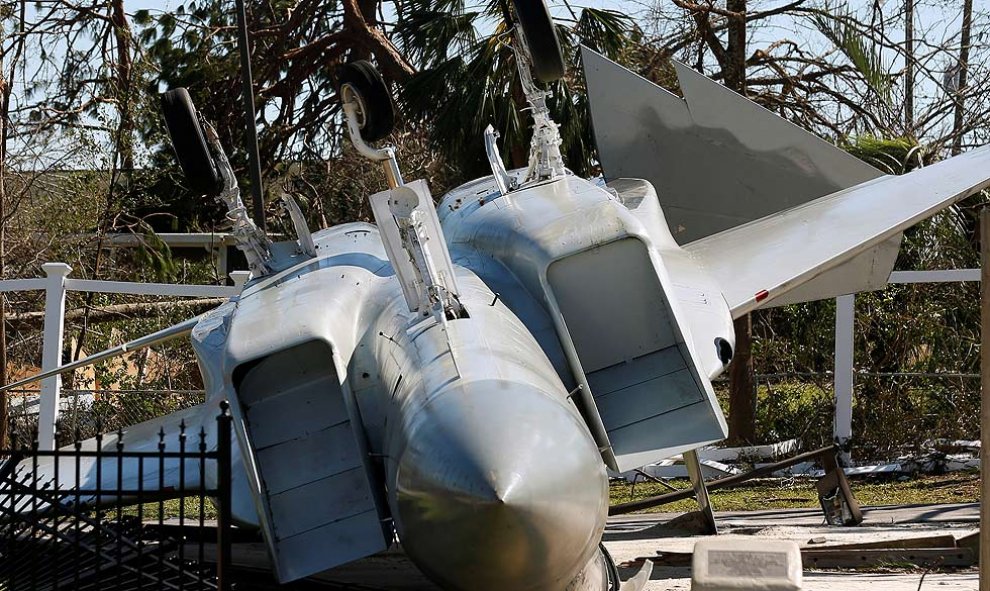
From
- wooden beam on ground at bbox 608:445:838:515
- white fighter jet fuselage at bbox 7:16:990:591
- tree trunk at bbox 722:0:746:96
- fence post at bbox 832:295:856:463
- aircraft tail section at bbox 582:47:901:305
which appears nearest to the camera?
white fighter jet fuselage at bbox 7:16:990:591

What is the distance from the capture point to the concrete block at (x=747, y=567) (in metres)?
5.94

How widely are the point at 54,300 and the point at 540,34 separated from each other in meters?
7.11

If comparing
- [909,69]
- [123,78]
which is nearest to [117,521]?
[123,78]

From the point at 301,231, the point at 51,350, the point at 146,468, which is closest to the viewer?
the point at 146,468

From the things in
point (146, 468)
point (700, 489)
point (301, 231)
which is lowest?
point (700, 489)

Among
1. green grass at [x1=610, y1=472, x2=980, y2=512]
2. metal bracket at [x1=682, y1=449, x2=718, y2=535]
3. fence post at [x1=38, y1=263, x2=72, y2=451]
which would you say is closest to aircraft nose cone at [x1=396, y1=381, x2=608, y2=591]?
metal bracket at [x1=682, y1=449, x2=718, y2=535]

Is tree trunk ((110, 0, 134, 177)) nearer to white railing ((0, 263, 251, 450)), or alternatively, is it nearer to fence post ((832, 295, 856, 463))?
white railing ((0, 263, 251, 450))

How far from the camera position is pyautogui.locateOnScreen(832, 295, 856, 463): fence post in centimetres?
1295

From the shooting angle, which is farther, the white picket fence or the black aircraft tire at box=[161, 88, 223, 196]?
the white picket fence

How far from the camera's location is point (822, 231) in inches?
400

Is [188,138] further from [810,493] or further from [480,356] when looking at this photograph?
[810,493]

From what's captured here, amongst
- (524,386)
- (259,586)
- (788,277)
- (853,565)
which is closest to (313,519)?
(259,586)

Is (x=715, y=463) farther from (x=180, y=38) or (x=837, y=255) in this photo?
(x=180, y=38)

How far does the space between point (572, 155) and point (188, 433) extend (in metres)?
8.89
